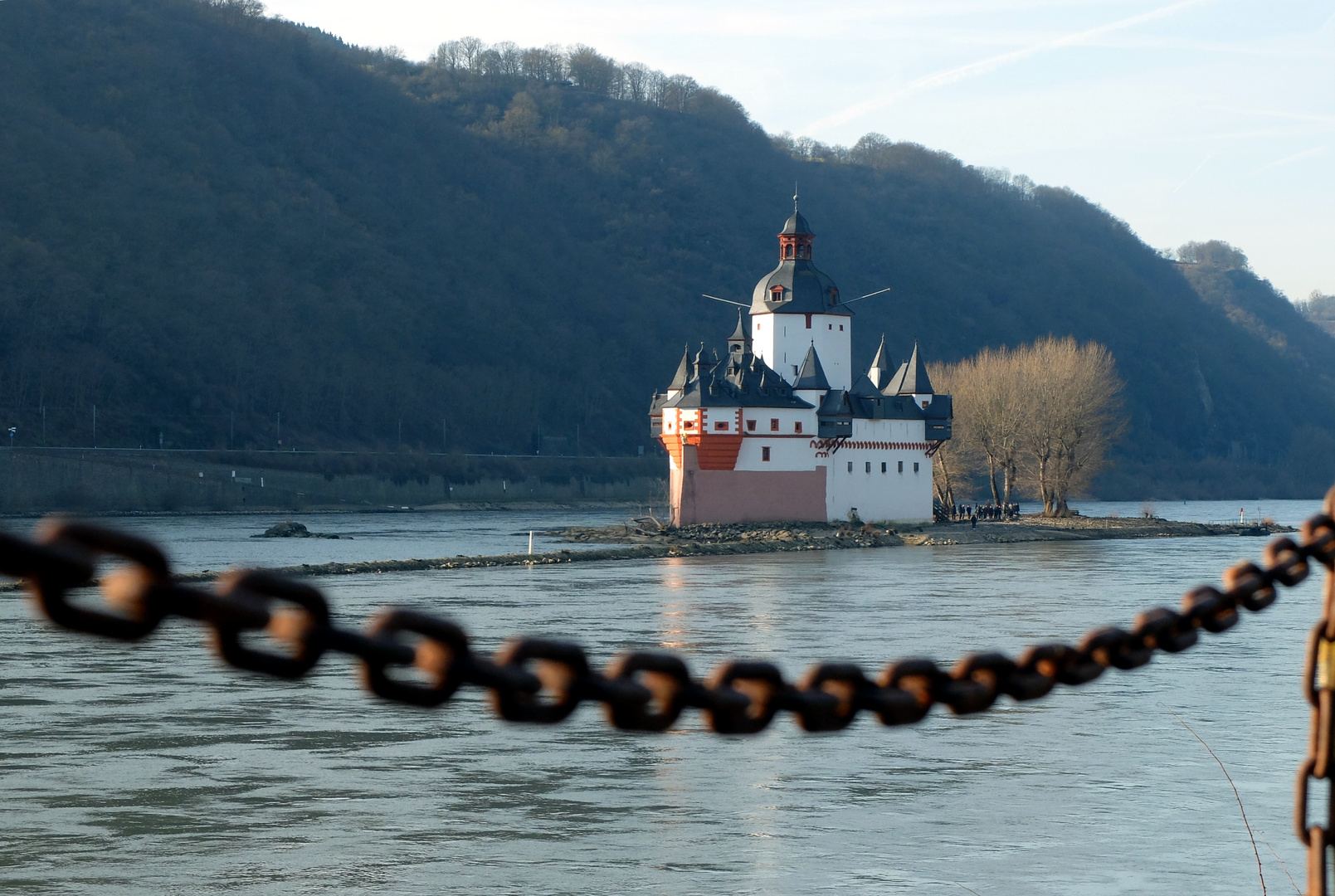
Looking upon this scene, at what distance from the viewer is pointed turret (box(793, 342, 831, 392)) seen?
7644 centimetres

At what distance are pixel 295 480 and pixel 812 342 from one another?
4652 centimetres

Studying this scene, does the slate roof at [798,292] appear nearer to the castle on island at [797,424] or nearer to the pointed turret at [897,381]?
the castle on island at [797,424]

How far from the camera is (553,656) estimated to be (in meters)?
2.02

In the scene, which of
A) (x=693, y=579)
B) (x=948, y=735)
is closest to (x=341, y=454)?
(x=693, y=579)

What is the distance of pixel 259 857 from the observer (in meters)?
12.4

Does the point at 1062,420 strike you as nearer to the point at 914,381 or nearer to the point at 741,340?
the point at 914,381

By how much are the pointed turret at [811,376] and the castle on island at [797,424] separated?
0.06 m

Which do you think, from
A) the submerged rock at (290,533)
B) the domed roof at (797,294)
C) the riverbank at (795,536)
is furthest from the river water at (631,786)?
the domed roof at (797,294)

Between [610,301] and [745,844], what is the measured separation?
141 m

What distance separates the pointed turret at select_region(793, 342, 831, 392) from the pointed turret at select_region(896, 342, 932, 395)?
6.74m

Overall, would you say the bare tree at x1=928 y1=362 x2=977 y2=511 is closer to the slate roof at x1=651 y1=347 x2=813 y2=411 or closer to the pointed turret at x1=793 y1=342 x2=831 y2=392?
the pointed turret at x1=793 y1=342 x2=831 y2=392

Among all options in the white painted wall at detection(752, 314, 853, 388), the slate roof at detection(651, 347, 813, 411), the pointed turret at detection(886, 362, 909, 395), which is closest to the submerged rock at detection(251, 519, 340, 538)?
the slate roof at detection(651, 347, 813, 411)

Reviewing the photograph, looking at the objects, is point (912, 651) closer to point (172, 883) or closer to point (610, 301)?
point (172, 883)

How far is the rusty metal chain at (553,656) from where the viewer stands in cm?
156
